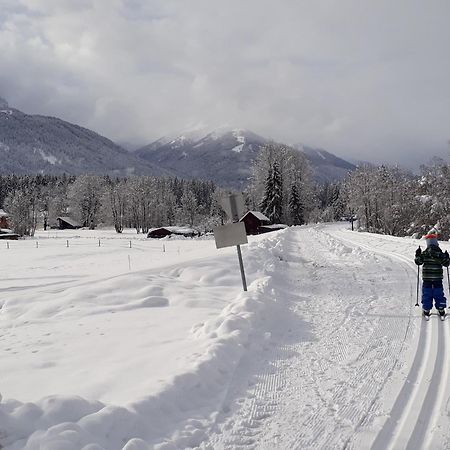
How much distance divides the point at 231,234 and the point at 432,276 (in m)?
4.42

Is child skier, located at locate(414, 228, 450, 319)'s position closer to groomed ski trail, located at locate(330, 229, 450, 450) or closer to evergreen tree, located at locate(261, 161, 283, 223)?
groomed ski trail, located at locate(330, 229, 450, 450)

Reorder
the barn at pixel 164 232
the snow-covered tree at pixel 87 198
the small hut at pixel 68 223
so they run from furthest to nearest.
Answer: the small hut at pixel 68 223
the snow-covered tree at pixel 87 198
the barn at pixel 164 232

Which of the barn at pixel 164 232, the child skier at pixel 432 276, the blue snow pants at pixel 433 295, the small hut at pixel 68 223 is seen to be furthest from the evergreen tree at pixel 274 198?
the blue snow pants at pixel 433 295

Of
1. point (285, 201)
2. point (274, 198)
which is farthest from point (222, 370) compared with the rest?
point (285, 201)

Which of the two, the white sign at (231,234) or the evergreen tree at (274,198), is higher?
the evergreen tree at (274,198)

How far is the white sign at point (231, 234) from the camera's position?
9.41 metres

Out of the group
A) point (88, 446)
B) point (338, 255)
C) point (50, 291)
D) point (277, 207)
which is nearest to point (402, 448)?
point (88, 446)

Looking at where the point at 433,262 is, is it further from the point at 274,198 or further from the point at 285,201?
the point at 285,201

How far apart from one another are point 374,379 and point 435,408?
0.90m

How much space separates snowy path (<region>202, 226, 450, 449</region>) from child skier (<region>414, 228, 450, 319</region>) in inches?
17.2

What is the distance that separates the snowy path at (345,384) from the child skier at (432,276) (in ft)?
1.44

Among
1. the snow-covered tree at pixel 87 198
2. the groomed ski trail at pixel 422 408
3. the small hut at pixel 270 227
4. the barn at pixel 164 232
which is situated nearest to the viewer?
the groomed ski trail at pixel 422 408

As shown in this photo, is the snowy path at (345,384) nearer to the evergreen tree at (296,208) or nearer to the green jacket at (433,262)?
the green jacket at (433,262)

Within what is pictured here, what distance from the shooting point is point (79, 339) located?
7234 mm
